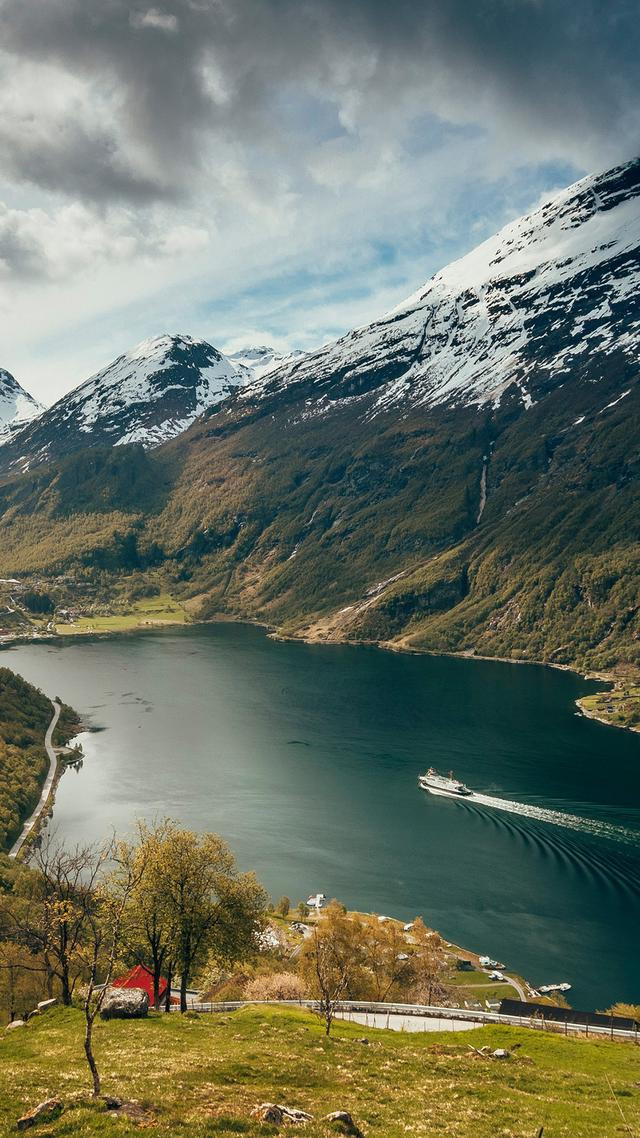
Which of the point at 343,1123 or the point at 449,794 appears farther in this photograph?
the point at 449,794

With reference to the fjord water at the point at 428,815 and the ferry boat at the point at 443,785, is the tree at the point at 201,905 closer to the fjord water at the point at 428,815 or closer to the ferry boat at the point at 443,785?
the fjord water at the point at 428,815

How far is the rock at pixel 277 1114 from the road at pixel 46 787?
103m

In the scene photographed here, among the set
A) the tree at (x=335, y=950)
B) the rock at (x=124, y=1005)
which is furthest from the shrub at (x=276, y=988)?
the rock at (x=124, y=1005)

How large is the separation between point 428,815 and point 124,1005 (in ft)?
340

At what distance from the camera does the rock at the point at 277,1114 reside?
78.1 feet

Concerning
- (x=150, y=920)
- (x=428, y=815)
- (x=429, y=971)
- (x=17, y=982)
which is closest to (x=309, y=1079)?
(x=150, y=920)

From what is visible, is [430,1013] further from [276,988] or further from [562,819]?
[562,819]

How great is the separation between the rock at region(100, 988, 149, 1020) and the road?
8477cm

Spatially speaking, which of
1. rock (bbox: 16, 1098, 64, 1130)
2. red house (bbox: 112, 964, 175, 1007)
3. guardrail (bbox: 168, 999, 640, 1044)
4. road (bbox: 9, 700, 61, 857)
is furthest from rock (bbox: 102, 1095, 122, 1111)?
road (bbox: 9, 700, 61, 857)

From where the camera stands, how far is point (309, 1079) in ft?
100

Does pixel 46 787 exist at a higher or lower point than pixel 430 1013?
higher

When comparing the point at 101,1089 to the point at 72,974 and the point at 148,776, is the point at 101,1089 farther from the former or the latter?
the point at 148,776

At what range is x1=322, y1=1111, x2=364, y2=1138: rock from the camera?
78.2 ft

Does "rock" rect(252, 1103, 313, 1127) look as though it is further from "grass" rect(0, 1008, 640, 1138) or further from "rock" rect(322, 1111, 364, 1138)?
"rock" rect(322, 1111, 364, 1138)
